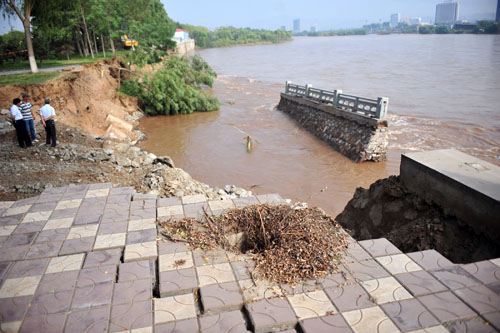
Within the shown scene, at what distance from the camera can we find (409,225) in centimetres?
583

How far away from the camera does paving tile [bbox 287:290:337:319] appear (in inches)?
126

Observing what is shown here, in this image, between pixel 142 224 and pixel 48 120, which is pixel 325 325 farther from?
pixel 48 120

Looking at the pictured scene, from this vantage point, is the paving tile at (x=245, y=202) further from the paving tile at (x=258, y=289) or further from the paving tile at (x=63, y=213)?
the paving tile at (x=63, y=213)

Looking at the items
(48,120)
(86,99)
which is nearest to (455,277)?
(48,120)

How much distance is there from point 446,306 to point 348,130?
A: 11683 mm

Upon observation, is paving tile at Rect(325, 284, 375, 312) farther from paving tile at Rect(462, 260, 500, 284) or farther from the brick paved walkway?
paving tile at Rect(462, 260, 500, 284)

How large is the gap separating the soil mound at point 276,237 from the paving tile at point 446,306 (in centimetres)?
98

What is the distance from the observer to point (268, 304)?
10.9ft

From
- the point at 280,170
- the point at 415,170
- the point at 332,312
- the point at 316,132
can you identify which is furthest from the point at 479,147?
the point at 332,312

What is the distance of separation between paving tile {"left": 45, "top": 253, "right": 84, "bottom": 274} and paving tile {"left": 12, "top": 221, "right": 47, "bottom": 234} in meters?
0.99

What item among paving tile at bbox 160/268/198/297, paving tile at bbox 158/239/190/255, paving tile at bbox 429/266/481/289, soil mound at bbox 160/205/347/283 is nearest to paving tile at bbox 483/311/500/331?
paving tile at bbox 429/266/481/289

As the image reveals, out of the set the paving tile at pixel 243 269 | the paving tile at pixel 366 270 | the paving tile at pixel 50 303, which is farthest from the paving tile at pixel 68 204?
the paving tile at pixel 366 270

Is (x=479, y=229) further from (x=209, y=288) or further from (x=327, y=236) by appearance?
(x=209, y=288)

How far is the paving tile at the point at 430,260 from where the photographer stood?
3.92 m
